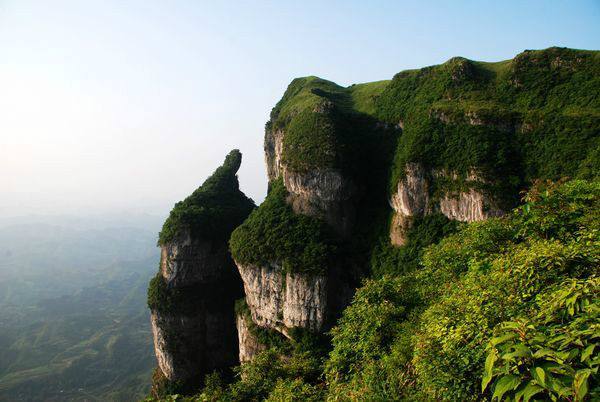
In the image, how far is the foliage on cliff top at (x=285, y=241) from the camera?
4225cm

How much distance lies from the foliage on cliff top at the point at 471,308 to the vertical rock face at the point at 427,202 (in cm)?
2343

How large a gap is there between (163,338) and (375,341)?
4569 cm

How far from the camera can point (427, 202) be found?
141 feet

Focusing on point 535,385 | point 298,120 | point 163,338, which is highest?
point 298,120

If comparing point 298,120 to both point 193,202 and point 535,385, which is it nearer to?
point 193,202

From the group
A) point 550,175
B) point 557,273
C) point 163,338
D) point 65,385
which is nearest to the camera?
point 557,273

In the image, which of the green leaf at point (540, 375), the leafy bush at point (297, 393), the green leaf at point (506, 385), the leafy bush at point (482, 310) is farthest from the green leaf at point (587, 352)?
the leafy bush at point (297, 393)

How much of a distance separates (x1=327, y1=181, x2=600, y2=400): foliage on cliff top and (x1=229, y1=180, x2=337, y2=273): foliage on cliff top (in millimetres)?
24645

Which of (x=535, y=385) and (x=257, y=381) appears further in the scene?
(x=257, y=381)

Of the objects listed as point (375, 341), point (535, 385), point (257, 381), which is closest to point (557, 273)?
point (535, 385)

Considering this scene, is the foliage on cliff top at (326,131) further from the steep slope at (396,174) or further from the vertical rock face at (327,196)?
the vertical rock face at (327,196)

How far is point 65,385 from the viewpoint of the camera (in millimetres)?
105938

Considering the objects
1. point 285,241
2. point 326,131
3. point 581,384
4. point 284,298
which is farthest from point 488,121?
point 581,384

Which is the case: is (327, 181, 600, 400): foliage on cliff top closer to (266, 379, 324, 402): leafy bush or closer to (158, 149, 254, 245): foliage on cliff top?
(266, 379, 324, 402): leafy bush
